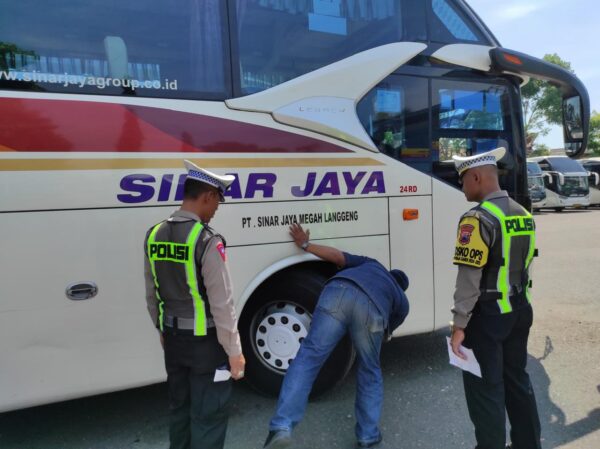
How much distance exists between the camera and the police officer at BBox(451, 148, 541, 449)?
244 centimetres

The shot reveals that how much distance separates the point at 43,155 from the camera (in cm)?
273

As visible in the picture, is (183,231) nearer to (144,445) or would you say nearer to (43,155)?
(43,155)

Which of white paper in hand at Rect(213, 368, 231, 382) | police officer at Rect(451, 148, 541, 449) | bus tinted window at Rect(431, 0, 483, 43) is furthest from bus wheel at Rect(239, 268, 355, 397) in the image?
bus tinted window at Rect(431, 0, 483, 43)

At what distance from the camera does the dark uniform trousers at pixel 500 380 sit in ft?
8.26

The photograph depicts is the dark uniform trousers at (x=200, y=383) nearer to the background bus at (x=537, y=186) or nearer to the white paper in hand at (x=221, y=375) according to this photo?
the white paper in hand at (x=221, y=375)

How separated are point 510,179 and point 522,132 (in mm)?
463

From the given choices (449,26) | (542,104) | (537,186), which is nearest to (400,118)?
(449,26)

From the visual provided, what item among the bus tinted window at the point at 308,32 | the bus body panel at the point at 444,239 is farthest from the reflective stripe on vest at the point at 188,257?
the bus body panel at the point at 444,239

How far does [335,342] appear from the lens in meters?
2.95

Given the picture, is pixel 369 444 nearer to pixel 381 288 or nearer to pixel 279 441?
pixel 279 441

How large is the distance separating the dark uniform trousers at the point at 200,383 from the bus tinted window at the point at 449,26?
123 inches

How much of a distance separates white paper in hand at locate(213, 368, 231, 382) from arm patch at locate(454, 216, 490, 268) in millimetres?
1401

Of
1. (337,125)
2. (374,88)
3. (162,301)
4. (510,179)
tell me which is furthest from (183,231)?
(510,179)

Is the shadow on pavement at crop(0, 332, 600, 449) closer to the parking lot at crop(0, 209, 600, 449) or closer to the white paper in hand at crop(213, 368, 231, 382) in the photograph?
the parking lot at crop(0, 209, 600, 449)
